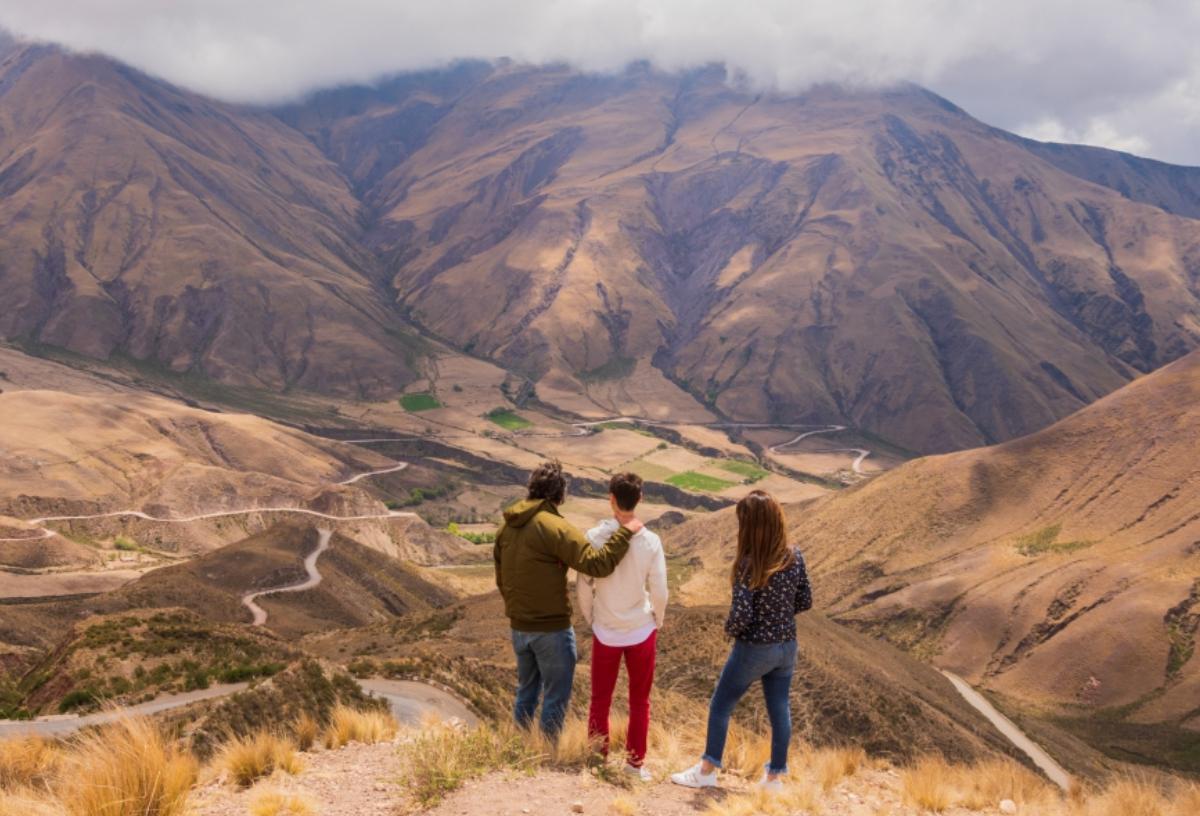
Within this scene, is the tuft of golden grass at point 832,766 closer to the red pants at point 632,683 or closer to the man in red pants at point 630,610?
the red pants at point 632,683

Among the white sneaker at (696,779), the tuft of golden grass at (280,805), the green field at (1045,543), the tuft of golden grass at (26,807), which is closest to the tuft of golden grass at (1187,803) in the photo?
the white sneaker at (696,779)

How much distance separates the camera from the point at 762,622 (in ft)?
32.0

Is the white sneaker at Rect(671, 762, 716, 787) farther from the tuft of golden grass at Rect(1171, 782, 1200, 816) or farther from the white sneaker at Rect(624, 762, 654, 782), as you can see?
the tuft of golden grass at Rect(1171, 782, 1200, 816)

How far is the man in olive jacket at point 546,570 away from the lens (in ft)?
31.0

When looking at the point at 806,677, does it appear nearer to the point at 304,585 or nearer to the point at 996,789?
the point at 996,789

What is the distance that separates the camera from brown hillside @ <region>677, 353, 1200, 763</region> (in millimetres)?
47281

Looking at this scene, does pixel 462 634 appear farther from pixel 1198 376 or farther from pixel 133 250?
pixel 133 250

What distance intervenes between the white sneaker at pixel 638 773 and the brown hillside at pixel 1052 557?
42636 millimetres

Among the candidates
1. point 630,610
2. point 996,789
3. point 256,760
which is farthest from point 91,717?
point 996,789

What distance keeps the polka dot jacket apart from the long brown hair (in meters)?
0.11

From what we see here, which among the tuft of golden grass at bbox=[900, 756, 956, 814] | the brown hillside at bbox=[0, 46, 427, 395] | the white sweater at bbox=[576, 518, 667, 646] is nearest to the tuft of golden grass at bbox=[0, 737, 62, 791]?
the white sweater at bbox=[576, 518, 667, 646]

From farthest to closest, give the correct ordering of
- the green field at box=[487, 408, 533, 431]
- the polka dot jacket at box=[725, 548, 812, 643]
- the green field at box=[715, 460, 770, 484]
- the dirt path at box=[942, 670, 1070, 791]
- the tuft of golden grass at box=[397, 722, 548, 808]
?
the green field at box=[487, 408, 533, 431]
the green field at box=[715, 460, 770, 484]
the dirt path at box=[942, 670, 1070, 791]
the polka dot jacket at box=[725, 548, 812, 643]
the tuft of golden grass at box=[397, 722, 548, 808]

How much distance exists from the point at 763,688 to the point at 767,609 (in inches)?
44.4

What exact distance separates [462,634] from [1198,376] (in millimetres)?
59714
